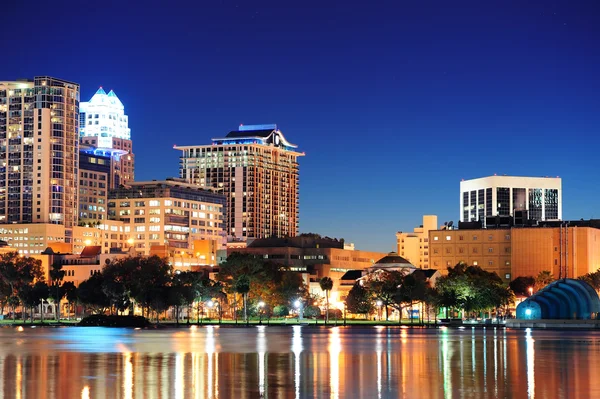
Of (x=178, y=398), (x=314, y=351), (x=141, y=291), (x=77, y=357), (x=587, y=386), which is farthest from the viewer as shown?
(x=141, y=291)

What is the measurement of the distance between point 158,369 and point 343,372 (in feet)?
36.8

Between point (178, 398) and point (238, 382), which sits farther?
point (238, 382)

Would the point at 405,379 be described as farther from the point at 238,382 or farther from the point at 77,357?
the point at 77,357

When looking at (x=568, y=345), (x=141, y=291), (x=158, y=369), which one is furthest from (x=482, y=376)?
(x=141, y=291)

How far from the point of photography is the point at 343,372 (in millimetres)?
63938

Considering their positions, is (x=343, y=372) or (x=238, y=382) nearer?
(x=238, y=382)

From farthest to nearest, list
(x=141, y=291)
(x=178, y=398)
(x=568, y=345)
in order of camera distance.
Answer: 1. (x=141, y=291)
2. (x=568, y=345)
3. (x=178, y=398)

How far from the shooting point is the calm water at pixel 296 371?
52469mm

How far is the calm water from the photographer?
52.5 metres

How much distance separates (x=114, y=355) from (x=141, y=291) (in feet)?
394

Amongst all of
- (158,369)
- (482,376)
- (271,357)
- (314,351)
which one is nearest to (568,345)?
(314,351)

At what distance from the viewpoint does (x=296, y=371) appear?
6438 centimetres

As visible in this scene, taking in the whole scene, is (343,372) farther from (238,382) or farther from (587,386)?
(587,386)

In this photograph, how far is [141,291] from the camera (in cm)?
19850
